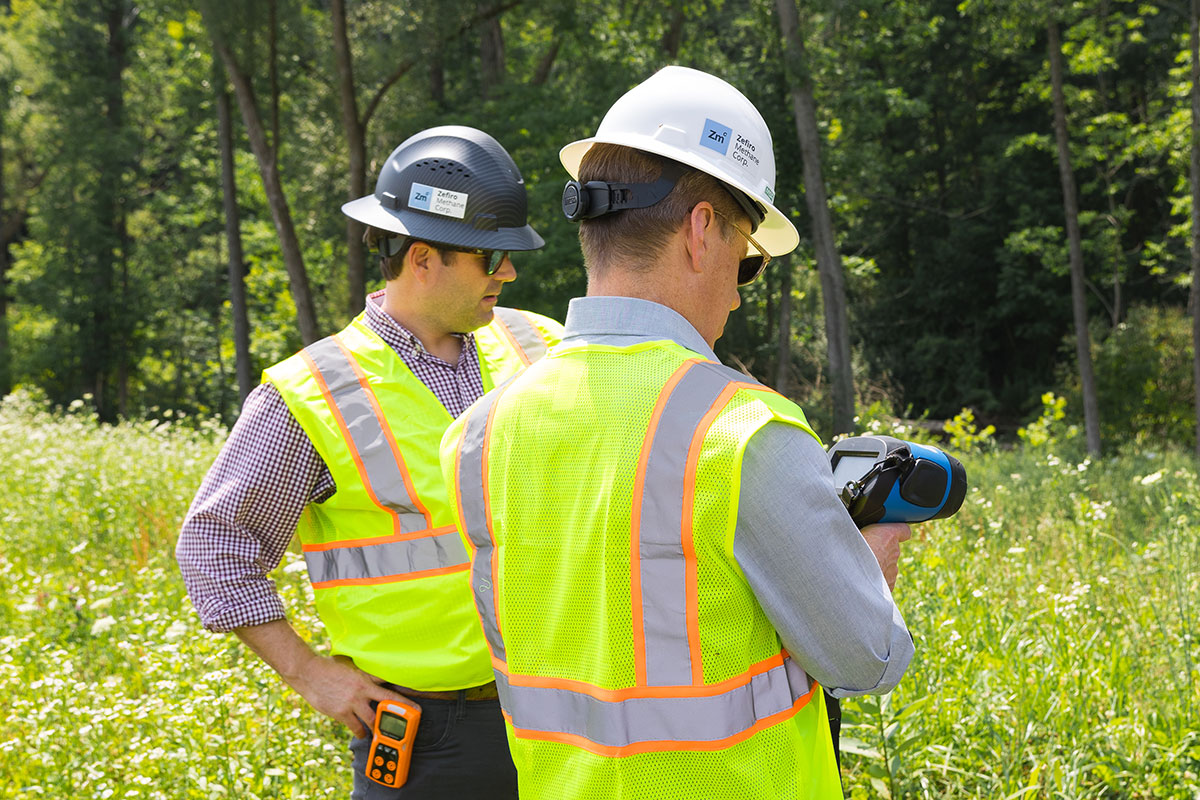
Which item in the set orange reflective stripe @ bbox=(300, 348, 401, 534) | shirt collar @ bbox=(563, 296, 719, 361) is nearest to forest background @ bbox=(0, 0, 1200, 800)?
orange reflective stripe @ bbox=(300, 348, 401, 534)

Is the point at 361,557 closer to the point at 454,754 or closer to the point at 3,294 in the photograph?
the point at 454,754

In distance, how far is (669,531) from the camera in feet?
4.52

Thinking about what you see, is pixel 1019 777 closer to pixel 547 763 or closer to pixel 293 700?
pixel 547 763

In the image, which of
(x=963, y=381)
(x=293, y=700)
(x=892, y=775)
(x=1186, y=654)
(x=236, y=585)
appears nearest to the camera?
(x=236, y=585)

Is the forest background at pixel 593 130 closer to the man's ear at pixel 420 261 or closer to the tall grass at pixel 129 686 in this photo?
the tall grass at pixel 129 686

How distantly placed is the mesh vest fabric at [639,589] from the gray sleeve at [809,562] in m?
0.03

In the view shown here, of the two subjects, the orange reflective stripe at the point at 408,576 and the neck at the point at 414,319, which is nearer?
the orange reflective stripe at the point at 408,576

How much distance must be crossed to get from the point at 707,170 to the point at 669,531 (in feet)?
1.83

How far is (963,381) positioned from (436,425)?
1047 inches

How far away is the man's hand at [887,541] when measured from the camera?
1560mm

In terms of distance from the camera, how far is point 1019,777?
9.34 feet

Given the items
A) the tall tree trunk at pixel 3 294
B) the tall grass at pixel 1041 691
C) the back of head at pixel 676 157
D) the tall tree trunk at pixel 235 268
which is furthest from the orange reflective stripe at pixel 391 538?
the tall tree trunk at pixel 3 294

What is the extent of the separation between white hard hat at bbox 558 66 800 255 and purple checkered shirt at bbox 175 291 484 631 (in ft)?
3.17

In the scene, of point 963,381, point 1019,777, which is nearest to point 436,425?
point 1019,777
